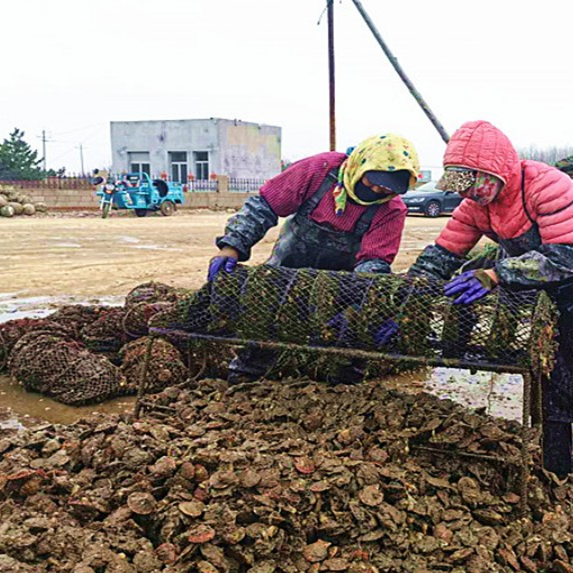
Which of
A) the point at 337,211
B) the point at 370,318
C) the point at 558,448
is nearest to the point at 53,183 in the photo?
the point at 337,211

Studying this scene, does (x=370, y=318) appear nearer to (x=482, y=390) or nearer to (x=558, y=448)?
(x=558, y=448)

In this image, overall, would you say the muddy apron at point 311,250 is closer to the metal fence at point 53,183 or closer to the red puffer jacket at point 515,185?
the red puffer jacket at point 515,185

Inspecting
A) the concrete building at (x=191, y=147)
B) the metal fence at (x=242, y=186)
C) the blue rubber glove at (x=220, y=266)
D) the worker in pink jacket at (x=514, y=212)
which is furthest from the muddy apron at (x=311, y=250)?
the concrete building at (x=191, y=147)

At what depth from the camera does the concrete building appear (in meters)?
43.0

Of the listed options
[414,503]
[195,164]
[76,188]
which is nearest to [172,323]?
[414,503]

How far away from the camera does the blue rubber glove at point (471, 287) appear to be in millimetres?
3229

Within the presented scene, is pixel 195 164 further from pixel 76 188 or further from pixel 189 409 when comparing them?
pixel 189 409

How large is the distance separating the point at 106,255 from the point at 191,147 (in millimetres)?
32271

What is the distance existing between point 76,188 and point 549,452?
29.4 meters

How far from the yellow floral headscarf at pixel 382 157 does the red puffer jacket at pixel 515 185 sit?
1.14 feet

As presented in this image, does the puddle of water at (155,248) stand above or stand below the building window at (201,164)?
below

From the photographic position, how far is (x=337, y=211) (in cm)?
403

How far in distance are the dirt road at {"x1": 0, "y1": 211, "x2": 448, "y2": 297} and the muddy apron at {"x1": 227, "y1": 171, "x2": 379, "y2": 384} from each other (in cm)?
461

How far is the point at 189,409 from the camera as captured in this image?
11.9 feet
